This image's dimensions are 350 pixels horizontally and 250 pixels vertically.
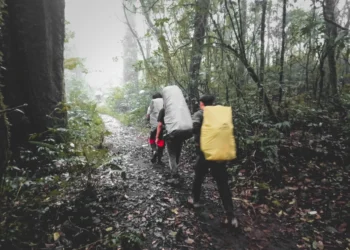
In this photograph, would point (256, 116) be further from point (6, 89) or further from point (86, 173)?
point (6, 89)

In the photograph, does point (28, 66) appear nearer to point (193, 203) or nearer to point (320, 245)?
point (193, 203)

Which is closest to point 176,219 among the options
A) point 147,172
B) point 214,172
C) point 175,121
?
point 214,172

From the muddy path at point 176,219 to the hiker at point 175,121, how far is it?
744 mm

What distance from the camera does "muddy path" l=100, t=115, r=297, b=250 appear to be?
3695 mm

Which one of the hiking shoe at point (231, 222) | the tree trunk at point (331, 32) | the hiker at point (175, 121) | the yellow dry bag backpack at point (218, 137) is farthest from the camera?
the tree trunk at point (331, 32)

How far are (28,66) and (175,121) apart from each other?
4.01 metres

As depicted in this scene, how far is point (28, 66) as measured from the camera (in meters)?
5.97

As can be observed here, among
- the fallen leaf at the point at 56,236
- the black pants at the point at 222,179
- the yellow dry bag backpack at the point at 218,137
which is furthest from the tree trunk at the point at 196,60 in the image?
the fallen leaf at the point at 56,236

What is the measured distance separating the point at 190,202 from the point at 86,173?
6.77 feet

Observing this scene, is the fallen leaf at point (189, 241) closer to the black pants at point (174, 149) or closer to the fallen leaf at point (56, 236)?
the fallen leaf at point (56, 236)

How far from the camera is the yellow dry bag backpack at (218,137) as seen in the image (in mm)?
3803

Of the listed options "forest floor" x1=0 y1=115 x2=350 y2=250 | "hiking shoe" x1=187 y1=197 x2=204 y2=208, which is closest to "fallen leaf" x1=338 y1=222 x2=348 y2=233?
"forest floor" x1=0 y1=115 x2=350 y2=250

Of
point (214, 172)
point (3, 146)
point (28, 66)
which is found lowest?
point (214, 172)

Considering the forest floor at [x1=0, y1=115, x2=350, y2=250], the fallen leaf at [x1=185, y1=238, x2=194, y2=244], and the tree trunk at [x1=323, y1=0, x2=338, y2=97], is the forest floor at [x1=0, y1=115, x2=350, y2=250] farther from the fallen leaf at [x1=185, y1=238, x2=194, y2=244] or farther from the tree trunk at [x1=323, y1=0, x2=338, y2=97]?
the tree trunk at [x1=323, y1=0, x2=338, y2=97]
